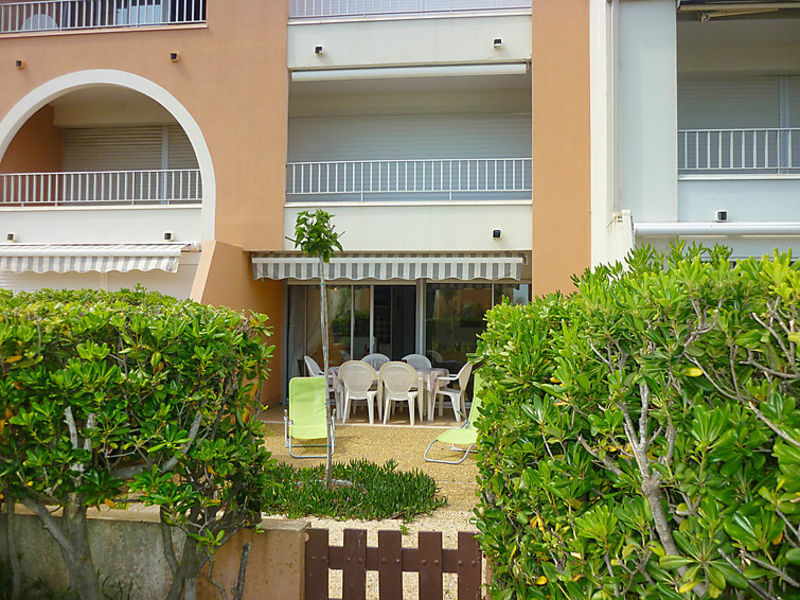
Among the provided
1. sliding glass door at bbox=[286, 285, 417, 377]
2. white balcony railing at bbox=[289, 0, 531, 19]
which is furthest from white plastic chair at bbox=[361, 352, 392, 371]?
white balcony railing at bbox=[289, 0, 531, 19]

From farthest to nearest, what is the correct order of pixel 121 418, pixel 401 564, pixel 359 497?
pixel 359 497, pixel 401 564, pixel 121 418

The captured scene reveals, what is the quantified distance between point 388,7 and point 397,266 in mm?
6684

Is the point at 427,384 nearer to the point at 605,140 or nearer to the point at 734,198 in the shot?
the point at 605,140

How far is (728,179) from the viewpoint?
1062 centimetres

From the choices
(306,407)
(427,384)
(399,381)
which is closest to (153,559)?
(306,407)

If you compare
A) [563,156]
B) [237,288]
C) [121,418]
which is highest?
[563,156]

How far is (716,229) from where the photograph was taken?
33.2ft

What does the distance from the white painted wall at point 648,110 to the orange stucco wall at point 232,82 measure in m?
7.52

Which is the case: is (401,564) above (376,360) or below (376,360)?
below

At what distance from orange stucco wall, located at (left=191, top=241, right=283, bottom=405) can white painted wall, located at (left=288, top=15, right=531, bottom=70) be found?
4.82 meters

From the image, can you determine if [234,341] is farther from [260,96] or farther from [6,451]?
[260,96]

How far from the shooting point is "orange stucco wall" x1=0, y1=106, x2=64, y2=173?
15.3 metres

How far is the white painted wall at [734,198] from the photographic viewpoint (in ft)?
34.7

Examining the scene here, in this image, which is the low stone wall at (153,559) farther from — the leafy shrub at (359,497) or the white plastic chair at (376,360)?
the white plastic chair at (376,360)
